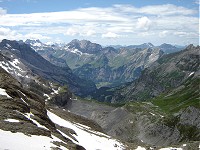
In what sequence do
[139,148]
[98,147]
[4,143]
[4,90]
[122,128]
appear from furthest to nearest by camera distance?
[122,128] < [139,148] < [98,147] < [4,90] < [4,143]

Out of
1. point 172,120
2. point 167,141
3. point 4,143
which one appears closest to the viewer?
point 4,143

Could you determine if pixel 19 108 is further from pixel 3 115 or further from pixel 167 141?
pixel 167 141

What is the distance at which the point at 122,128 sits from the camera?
189m

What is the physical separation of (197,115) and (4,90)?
13079 cm

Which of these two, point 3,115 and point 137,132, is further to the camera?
point 137,132

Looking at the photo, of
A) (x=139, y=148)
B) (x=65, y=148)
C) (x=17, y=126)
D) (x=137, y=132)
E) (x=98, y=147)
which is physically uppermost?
(x=17, y=126)

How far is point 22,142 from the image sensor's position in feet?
105

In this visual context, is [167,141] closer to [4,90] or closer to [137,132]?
[137,132]

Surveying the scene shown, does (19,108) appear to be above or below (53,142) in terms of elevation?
above

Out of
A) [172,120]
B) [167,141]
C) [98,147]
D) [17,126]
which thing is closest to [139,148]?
[98,147]

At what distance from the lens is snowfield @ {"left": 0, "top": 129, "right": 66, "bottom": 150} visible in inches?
1151

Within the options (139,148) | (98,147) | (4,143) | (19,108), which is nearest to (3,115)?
(19,108)

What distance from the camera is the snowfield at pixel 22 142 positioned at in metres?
29.2

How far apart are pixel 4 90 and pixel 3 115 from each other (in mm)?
11483
